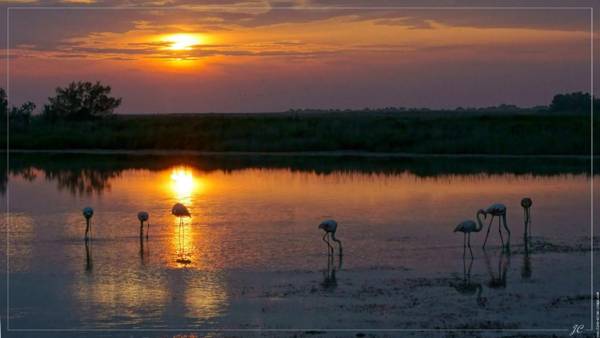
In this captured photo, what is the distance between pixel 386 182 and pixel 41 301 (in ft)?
47.3

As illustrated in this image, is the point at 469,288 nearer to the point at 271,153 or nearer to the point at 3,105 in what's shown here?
the point at 271,153

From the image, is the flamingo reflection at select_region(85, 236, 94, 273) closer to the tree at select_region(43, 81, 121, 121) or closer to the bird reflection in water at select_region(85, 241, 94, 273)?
the bird reflection in water at select_region(85, 241, 94, 273)

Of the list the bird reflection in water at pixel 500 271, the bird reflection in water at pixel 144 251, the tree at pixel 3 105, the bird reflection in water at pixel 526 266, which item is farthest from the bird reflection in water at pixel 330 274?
the tree at pixel 3 105

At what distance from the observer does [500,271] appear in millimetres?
11328

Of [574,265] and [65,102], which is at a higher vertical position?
[65,102]

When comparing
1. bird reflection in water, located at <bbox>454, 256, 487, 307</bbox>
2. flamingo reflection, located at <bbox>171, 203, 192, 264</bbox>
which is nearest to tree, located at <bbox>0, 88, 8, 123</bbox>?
flamingo reflection, located at <bbox>171, 203, 192, 264</bbox>

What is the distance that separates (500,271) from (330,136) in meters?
A: 26.9

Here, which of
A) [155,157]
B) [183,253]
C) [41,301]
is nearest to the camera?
[41,301]

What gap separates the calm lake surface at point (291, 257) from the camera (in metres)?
9.04

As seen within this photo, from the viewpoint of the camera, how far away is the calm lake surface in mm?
9039

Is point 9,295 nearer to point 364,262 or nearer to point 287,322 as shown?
point 287,322

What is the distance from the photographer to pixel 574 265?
37.8 ft


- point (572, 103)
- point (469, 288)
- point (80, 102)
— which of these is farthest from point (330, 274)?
point (572, 103)

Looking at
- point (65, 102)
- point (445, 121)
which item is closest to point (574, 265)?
point (445, 121)
